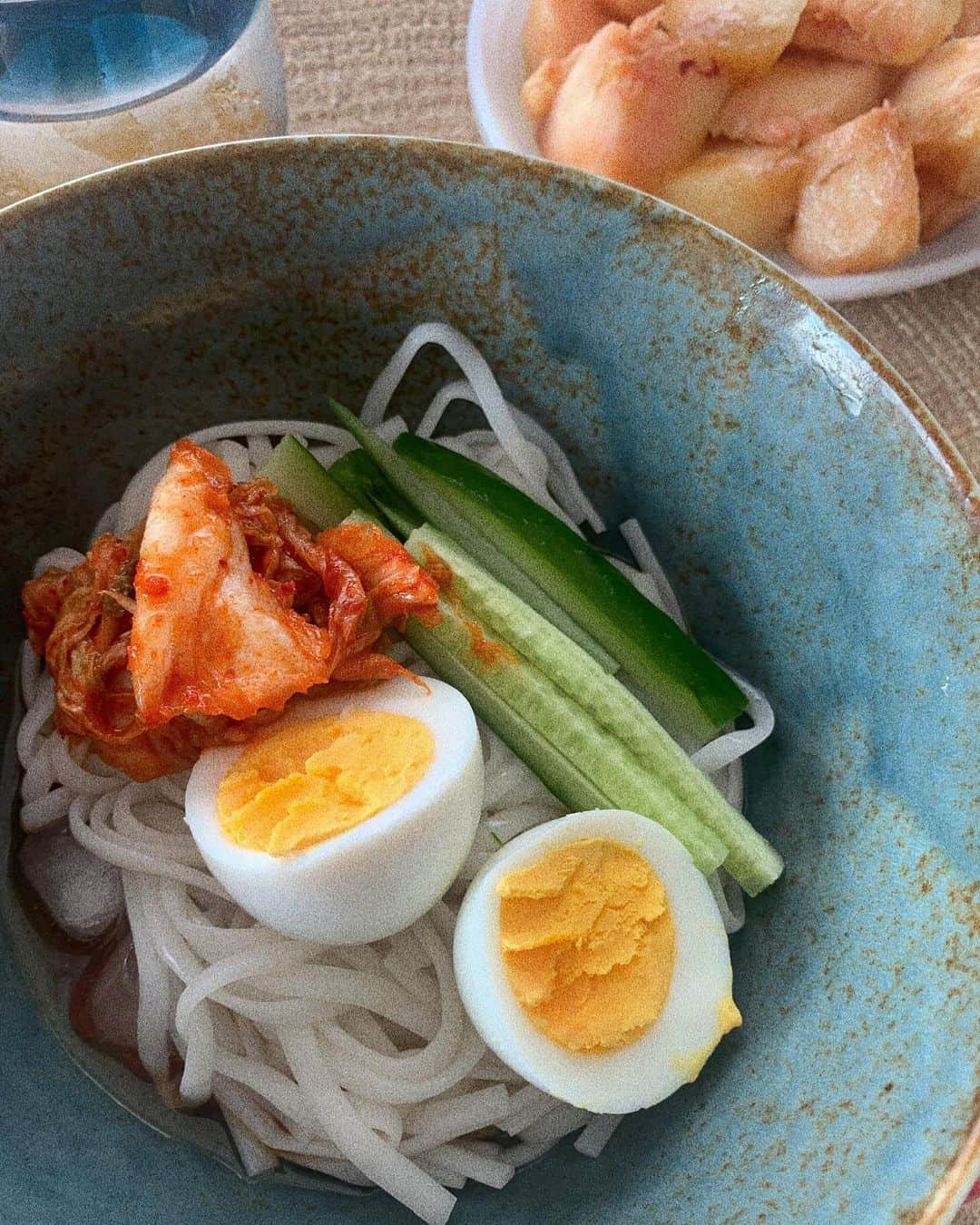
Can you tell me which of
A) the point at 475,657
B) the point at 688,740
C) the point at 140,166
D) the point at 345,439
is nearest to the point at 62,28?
the point at 140,166

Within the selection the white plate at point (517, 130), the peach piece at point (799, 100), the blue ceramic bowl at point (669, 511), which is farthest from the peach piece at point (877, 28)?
the blue ceramic bowl at point (669, 511)

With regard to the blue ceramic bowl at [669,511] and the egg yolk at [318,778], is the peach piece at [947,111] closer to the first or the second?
the blue ceramic bowl at [669,511]

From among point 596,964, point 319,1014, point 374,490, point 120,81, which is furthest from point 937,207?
point 319,1014

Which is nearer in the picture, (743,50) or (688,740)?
(688,740)

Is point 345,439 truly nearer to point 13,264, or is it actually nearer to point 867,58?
point 13,264

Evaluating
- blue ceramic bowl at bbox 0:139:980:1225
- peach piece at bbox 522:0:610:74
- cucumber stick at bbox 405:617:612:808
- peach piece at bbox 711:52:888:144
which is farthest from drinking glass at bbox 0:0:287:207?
cucumber stick at bbox 405:617:612:808
